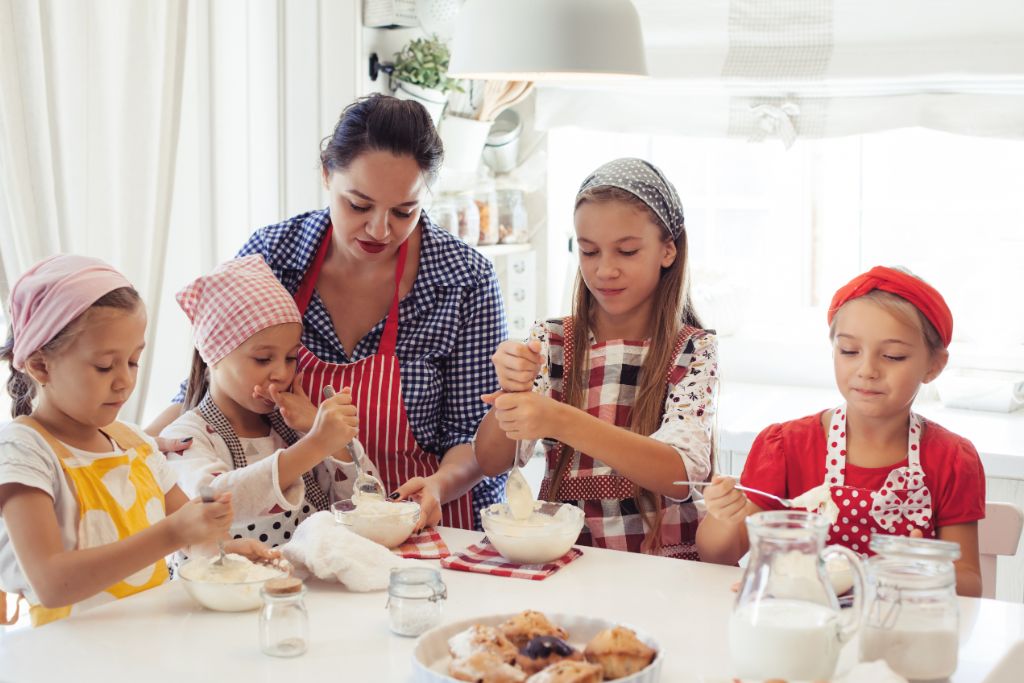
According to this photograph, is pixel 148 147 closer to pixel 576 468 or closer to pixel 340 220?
pixel 340 220

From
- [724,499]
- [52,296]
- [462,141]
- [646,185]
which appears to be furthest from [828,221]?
[52,296]

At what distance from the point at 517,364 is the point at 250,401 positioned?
492 mm

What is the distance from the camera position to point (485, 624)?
4.18ft

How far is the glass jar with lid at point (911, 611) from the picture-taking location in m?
1.16

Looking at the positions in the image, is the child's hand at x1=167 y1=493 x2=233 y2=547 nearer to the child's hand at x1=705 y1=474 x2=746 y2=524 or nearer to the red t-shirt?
the child's hand at x1=705 y1=474 x2=746 y2=524

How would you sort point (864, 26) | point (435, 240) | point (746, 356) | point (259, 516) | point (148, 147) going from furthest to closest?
1. point (746, 356)
2. point (864, 26)
3. point (148, 147)
4. point (435, 240)
5. point (259, 516)

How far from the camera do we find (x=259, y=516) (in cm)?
185

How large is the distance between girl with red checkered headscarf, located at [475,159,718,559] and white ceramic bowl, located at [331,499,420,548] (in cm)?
24

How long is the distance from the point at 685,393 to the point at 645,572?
409 millimetres

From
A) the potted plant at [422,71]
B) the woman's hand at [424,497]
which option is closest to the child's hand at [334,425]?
the woman's hand at [424,497]

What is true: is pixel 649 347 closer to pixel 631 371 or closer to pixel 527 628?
pixel 631 371

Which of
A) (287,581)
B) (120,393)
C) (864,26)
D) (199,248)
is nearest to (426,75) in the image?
(199,248)

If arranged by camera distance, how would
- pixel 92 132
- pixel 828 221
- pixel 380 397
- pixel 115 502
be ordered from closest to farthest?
pixel 115 502 < pixel 380 397 < pixel 92 132 < pixel 828 221

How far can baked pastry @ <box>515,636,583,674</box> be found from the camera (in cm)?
114
